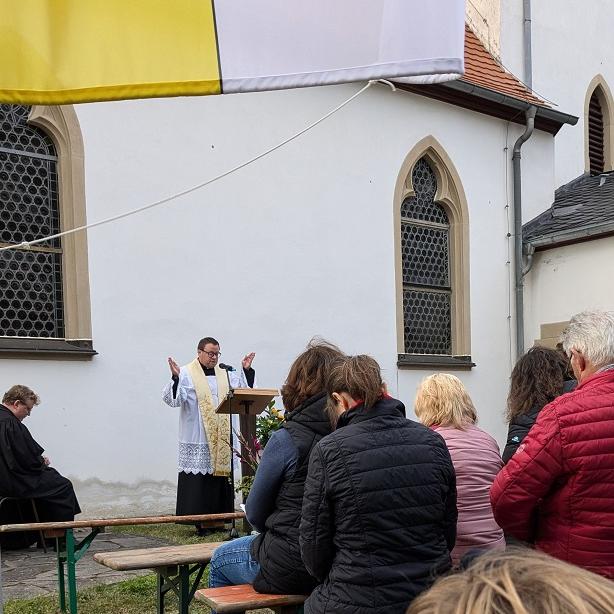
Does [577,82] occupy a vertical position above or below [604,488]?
above

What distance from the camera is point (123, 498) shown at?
31.7 ft

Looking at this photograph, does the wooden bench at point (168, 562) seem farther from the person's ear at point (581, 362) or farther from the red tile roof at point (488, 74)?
the red tile roof at point (488, 74)

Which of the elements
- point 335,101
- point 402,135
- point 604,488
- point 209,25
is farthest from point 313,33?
point 402,135

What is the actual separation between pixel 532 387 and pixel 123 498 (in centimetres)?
640

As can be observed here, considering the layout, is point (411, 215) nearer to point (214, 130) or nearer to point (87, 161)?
point (214, 130)

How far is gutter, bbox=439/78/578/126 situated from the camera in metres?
13.3

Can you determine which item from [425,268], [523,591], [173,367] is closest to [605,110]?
[425,268]

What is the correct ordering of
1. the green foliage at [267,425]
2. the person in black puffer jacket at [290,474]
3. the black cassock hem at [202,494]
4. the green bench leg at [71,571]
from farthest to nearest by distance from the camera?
the black cassock hem at [202,494] < the green foliage at [267,425] < the green bench leg at [71,571] < the person in black puffer jacket at [290,474]

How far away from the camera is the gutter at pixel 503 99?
523 inches

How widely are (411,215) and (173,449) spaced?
5.29 metres

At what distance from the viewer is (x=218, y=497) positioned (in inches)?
363

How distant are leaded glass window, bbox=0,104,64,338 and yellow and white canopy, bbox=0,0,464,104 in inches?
280

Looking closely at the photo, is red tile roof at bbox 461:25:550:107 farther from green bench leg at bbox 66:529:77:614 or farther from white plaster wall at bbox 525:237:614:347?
green bench leg at bbox 66:529:77:614

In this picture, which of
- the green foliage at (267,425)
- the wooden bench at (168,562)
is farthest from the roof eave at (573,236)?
the wooden bench at (168,562)
